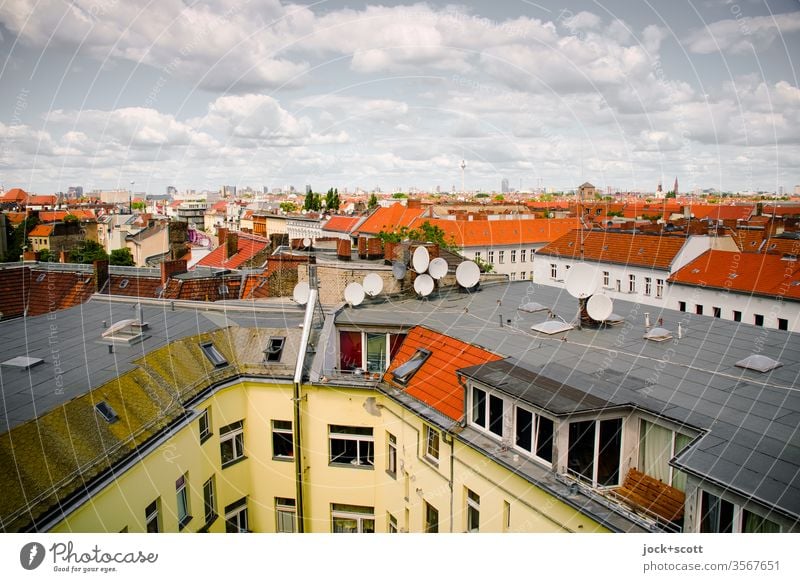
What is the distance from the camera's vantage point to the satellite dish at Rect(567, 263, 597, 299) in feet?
16.4

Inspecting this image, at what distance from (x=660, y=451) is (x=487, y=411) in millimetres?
1114

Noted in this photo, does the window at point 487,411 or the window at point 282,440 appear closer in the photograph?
the window at point 487,411

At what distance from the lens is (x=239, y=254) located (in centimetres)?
1327

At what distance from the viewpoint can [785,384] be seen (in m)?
3.72

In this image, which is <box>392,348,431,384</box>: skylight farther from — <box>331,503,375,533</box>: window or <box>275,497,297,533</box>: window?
<box>275,497,297,533</box>: window

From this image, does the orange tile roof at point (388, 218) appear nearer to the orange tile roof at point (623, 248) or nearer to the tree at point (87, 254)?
the orange tile roof at point (623, 248)

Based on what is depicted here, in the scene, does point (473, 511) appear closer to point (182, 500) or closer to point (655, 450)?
point (655, 450)

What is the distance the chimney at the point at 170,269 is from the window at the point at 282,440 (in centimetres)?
457

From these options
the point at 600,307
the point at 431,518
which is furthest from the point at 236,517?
the point at 600,307

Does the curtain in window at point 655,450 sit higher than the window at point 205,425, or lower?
higher

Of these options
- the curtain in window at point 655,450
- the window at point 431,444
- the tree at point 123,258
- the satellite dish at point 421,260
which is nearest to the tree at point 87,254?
the tree at point 123,258

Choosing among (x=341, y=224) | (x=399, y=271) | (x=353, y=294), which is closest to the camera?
(x=353, y=294)

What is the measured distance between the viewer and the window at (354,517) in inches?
222
